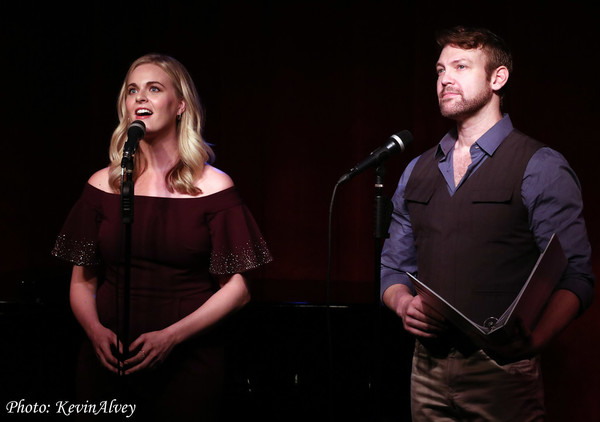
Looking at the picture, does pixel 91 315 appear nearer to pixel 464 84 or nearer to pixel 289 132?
pixel 464 84

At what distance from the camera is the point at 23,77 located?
4.35 m

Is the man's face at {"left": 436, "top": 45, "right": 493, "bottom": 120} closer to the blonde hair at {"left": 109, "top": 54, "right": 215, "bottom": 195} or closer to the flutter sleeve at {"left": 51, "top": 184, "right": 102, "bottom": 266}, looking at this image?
the blonde hair at {"left": 109, "top": 54, "right": 215, "bottom": 195}

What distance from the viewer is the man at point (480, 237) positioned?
1895mm

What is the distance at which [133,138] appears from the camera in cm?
197

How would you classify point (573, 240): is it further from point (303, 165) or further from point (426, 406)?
point (303, 165)

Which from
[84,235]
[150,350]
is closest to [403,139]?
[150,350]

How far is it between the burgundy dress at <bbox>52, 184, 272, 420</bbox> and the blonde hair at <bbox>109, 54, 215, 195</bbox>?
76mm

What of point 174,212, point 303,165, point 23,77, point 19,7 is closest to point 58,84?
point 23,77

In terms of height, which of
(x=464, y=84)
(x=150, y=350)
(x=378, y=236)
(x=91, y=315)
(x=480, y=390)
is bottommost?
(x=480, y=390)

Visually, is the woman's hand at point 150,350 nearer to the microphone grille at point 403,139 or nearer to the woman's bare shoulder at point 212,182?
the woman's bare shoulder at point 212,182

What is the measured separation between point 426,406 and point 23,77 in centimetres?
373

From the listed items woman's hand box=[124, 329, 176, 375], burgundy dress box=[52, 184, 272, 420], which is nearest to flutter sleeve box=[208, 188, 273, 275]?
burgundy dress box=[52, 184, 272, 420]

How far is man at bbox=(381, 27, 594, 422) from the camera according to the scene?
1.89 meters

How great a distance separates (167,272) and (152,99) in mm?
680
